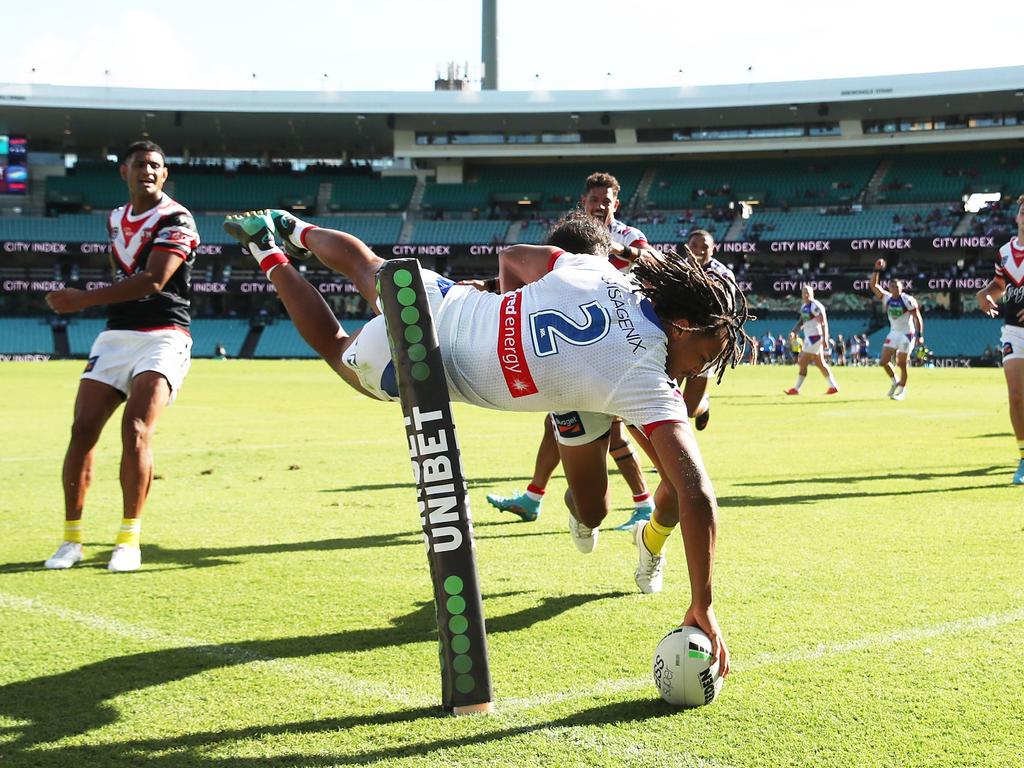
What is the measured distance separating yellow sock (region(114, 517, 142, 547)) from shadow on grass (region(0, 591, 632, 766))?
6.10 feet

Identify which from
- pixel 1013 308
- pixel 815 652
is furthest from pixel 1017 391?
pixel 815 652

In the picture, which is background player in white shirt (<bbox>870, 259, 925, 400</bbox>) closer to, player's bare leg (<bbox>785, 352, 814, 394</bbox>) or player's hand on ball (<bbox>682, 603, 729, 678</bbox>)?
player's bare leg (<bbox>785, 352, 814, 394</bbox>)

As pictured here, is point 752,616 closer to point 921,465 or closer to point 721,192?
point 921,465

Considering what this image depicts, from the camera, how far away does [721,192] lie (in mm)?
61500

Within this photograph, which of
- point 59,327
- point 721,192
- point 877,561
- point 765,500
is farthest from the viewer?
point 721,192

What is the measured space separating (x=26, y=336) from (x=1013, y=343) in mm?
56721

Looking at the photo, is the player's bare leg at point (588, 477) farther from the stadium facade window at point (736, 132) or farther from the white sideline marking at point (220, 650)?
the stadium facade window at point (736, 132)

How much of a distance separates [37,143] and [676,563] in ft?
228

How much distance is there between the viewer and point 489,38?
6962cm

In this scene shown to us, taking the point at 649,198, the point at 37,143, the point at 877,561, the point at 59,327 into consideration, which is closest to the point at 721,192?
the point at 649,198

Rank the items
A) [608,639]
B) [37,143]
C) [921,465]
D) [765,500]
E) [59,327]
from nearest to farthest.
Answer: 1. [608,639]
2. [765,500]
3. [921,465]
4. [59,327]
5. [37,143]

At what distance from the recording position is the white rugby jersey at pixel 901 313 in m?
22.8

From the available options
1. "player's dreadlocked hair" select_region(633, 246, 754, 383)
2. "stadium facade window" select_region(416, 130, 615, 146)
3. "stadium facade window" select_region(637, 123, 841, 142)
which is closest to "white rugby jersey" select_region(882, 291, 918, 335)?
"player's dreadlocked hair" select_region(633, 246, 754, 383)

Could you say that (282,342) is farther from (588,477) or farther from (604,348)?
(604,348)
